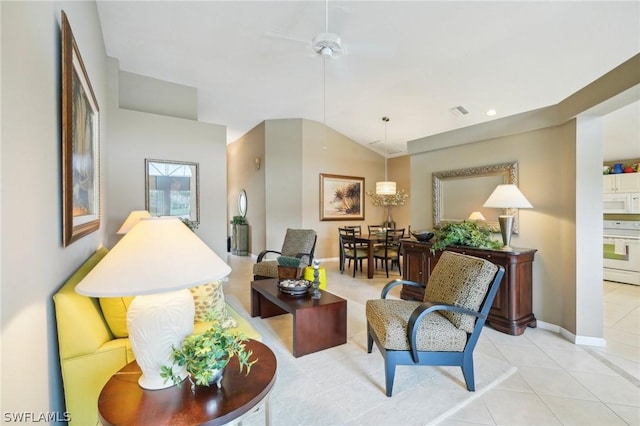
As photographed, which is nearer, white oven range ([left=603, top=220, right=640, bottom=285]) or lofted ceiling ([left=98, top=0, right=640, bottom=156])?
lofted ceiling ([left=98, top=0, right=640, bottom=156])

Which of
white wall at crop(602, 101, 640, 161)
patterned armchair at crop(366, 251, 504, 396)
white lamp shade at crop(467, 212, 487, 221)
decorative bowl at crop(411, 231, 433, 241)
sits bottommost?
patterned armchair at crop(366, 251, 504, 396)

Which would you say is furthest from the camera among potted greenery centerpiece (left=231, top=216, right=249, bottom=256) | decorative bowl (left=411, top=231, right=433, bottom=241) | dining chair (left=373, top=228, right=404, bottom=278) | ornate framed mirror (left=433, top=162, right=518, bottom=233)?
potted greenery centerpiece (left=231, top=216, right=249, bottom=256)

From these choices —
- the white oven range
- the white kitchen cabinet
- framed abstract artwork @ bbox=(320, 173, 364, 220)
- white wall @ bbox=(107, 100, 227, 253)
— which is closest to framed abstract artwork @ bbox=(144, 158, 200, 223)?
white wall @ bbox=(107, 100, 227, 253)

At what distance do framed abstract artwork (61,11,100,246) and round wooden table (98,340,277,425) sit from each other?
0.84 meters

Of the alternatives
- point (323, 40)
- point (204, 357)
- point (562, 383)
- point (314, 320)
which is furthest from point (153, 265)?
point (562, 383)

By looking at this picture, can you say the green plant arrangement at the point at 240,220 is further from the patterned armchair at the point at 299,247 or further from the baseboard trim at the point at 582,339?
the baseboard trim at the point at 582,339

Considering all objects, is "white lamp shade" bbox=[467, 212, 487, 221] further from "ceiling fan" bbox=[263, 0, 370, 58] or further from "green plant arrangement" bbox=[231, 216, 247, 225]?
"green plant arrangement" bbox=[231, 216, 247, 225]

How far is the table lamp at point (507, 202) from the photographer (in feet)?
9.91

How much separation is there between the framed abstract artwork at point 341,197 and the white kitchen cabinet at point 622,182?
186 inches

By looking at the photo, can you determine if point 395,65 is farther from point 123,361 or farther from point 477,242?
point 123,361

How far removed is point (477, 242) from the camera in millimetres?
3299

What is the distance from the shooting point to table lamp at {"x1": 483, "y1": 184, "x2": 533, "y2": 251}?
3.02m

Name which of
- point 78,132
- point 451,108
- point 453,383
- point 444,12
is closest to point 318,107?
point 451,108

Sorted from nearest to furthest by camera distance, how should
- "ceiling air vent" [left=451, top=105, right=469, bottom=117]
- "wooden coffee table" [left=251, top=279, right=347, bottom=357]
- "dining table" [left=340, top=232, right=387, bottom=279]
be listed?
"wooden coffee table" [left=251, top=279, right=347, bottom=357] < "ceiling air vent" [left=451, top=105, right=469, bottom=117] < "dining table" [left=340, top=232, right=387, bottom=279]
